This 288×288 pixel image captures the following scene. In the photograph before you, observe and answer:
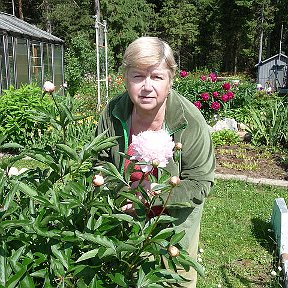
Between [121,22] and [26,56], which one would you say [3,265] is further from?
[121,22]

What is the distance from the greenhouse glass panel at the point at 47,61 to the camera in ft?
48.0

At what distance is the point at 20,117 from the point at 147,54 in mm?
5013

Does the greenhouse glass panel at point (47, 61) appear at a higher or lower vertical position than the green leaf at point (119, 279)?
lower

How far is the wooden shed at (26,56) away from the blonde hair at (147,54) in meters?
9.59

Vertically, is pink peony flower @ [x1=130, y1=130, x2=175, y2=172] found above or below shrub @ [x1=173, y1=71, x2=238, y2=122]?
above

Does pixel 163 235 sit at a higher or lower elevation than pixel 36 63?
higher

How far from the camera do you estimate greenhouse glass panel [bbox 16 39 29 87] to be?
1216cm

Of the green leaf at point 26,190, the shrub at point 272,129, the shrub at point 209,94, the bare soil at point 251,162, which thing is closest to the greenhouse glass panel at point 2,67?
the shrub at point 209,94

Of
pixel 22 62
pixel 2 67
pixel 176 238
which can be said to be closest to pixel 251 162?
pixel 176 238

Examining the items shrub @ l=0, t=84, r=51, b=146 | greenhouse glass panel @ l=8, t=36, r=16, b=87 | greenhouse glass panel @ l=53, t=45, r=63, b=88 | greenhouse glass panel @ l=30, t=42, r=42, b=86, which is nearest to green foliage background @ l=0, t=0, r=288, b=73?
greenhouse glass panel @ l=53, t=45, r=63, b=88

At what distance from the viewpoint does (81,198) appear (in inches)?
50.4

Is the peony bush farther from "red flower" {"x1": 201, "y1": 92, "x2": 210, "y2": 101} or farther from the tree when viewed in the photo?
the tree

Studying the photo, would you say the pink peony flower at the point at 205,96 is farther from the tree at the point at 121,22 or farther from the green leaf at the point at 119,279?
the tree at the point at 121,22

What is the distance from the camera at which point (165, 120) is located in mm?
1761
